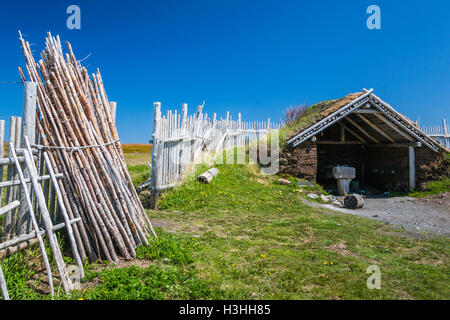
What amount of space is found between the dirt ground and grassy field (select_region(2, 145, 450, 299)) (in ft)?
2.99

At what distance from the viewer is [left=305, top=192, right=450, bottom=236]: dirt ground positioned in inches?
280

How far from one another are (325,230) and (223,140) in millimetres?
9132

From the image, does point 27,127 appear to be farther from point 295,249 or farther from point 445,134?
point 445,134

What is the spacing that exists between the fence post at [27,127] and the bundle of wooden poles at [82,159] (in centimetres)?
23

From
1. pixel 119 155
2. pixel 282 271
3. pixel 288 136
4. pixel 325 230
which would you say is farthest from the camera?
pixel 288 136

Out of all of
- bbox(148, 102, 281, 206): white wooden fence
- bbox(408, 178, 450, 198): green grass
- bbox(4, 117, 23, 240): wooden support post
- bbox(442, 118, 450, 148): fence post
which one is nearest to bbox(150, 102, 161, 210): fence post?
bbox(148, 102, 281, 206): white wooden fence

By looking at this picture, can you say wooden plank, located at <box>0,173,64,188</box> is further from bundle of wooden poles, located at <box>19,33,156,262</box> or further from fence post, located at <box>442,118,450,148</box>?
fence post, located at <box>442,118,450,148</box>

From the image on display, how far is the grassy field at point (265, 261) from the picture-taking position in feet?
10.5

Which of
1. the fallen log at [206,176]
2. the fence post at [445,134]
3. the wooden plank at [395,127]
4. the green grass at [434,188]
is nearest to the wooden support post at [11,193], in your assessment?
the fallen log at [206,176]

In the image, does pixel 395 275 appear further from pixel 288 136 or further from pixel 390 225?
pixel 288 136

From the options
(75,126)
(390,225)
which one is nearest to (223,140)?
(390,225)

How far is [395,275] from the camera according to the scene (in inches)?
152

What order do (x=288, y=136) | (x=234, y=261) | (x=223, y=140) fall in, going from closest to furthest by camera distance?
(x=234, y=261) → (x=288, y=136) → (x=223, y=140)

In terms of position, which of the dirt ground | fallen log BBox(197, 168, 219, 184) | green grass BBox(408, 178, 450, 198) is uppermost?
fallen log BBox(197, 168, 219, 184)
